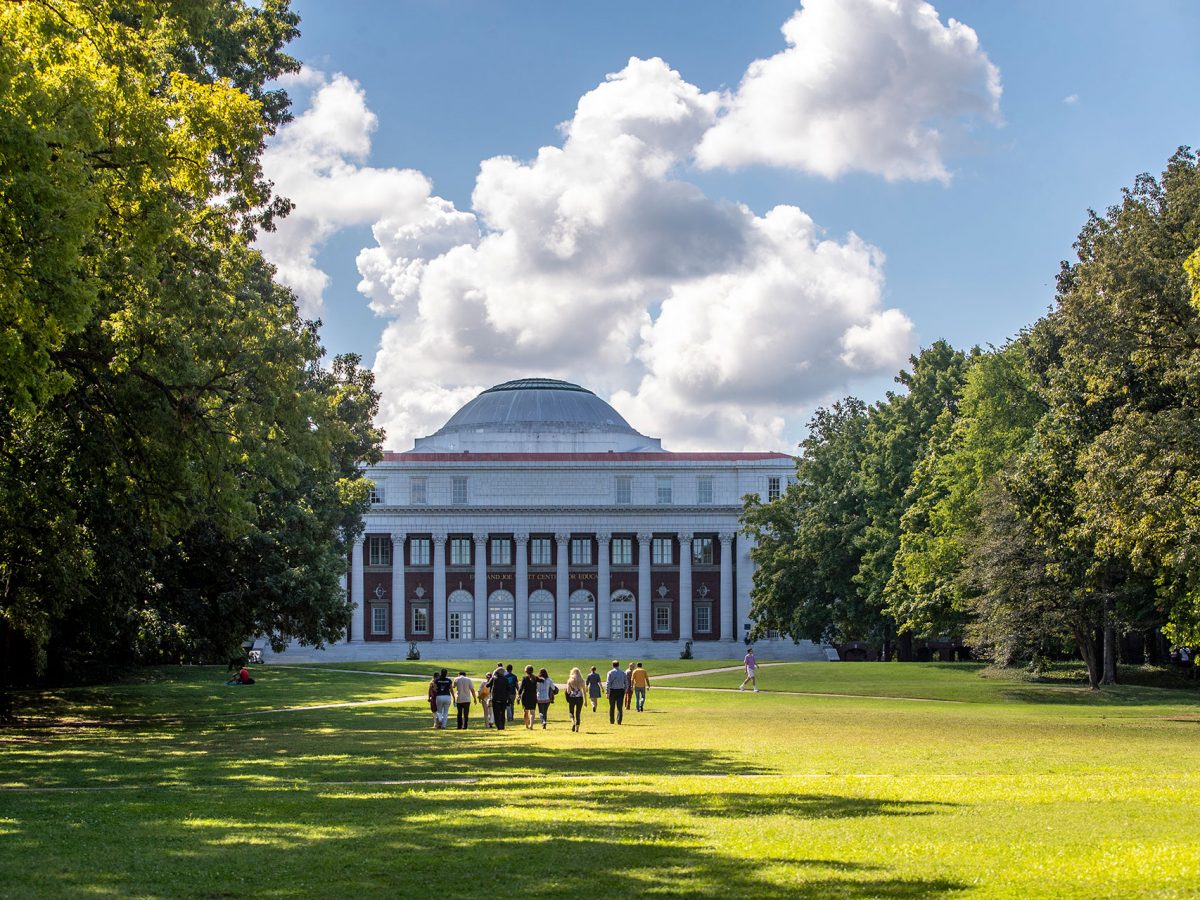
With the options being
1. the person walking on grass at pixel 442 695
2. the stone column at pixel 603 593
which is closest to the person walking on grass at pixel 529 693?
the person walking on grass at pixel 442 695

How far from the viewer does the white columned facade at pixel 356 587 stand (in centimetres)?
11125

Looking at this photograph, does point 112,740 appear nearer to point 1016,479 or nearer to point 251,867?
point 251,867

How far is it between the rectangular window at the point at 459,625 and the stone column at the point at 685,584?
1686 centimetres

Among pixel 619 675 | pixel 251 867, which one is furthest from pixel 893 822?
pixel 619 675

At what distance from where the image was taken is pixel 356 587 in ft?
370

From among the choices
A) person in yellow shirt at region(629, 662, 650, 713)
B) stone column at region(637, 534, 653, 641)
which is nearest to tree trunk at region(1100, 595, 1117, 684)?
person in yellow shirt at region(629, 662, 650, 713)

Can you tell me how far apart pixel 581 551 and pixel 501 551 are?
21.5 feet

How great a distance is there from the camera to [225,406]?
30062 millimetres

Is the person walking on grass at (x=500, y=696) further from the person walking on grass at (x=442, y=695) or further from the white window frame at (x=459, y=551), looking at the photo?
the white window frame at (x=459, y=551)

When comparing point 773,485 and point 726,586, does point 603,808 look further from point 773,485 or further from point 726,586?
point 773,485

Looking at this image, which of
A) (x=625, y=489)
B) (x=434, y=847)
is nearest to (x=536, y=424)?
(x=625, y=489)

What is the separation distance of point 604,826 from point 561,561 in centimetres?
9886

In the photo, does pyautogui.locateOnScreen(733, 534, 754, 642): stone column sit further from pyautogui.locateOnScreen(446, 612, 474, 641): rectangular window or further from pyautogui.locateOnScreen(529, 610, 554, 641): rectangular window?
pyautogui.locateOnScreen(446, 612, 474, 641): rectangular window

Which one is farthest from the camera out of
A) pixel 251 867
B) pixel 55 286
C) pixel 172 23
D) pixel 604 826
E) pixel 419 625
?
pixel 419 625
